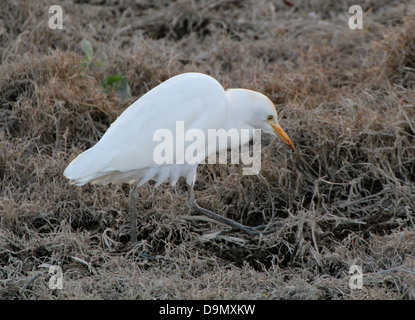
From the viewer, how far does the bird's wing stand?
3371 millimetres

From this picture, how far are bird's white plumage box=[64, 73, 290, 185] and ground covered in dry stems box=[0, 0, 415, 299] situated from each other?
335 millimetres

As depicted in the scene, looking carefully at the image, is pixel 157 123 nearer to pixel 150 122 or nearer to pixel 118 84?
pixel 150 122

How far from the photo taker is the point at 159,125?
3449mm

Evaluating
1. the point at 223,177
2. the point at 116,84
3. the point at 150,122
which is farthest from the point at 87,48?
the point at 150,122

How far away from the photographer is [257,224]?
391 centimetres

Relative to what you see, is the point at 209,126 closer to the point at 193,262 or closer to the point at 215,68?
the point at 193,262

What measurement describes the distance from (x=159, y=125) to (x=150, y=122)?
0.19ft

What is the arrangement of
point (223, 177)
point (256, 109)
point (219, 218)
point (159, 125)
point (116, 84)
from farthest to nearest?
point (116, 84), point (223, 177), point (219, 218), point (256, 109), point (159, 125)

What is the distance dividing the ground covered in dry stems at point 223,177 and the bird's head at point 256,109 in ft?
1.25

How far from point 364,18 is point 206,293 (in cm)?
403

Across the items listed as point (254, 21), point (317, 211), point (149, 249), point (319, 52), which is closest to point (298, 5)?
point (254, 21)

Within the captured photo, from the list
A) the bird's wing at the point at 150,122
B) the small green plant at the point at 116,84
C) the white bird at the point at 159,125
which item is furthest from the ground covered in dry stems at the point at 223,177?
the bird's wing at the point at 150,122

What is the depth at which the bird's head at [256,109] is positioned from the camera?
363 cm

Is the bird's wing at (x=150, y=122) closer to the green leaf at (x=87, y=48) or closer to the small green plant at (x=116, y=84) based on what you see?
the small green plant at (x=116, y=84)
